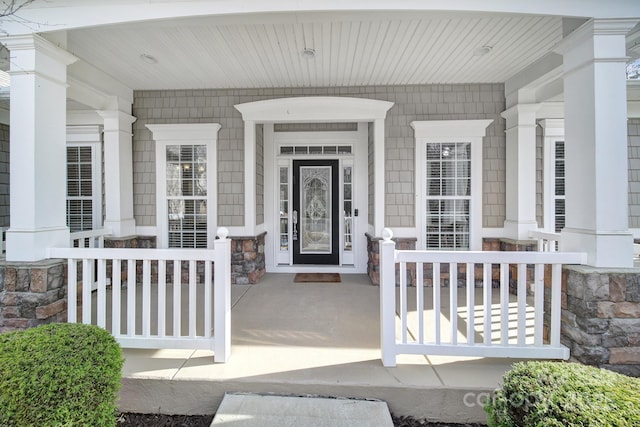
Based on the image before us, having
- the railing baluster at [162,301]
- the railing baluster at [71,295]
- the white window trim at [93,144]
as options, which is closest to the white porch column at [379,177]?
the railing baluster at [162,301]

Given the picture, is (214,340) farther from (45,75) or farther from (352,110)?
(352,110)

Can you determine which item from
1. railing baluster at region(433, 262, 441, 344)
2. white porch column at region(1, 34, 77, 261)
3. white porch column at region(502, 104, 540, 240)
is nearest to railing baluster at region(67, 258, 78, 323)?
white porch column at region(1, 34, 77, 261)

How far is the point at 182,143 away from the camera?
5.09m

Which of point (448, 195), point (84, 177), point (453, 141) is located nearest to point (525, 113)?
point (453, 141)

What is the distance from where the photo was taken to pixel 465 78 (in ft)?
15.3

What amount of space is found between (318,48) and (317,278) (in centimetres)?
327

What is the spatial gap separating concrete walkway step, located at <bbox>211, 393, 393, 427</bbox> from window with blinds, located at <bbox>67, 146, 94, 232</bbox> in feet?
14.5

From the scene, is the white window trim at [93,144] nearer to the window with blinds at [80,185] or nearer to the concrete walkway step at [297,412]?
the window with blinds at [80,185]

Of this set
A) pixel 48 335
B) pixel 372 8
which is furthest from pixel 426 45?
pixel 48 335

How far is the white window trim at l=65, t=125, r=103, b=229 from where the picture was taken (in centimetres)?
→ 510

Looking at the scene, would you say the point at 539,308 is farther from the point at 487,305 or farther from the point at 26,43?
the point at 26,43

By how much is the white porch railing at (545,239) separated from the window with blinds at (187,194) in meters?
4.69

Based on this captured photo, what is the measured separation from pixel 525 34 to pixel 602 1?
0.98m

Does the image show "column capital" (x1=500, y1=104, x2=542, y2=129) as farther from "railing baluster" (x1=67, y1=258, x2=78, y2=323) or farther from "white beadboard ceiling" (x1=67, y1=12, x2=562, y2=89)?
"railing baluster" (x1=67, y1=258, x2=78, y2=323)
